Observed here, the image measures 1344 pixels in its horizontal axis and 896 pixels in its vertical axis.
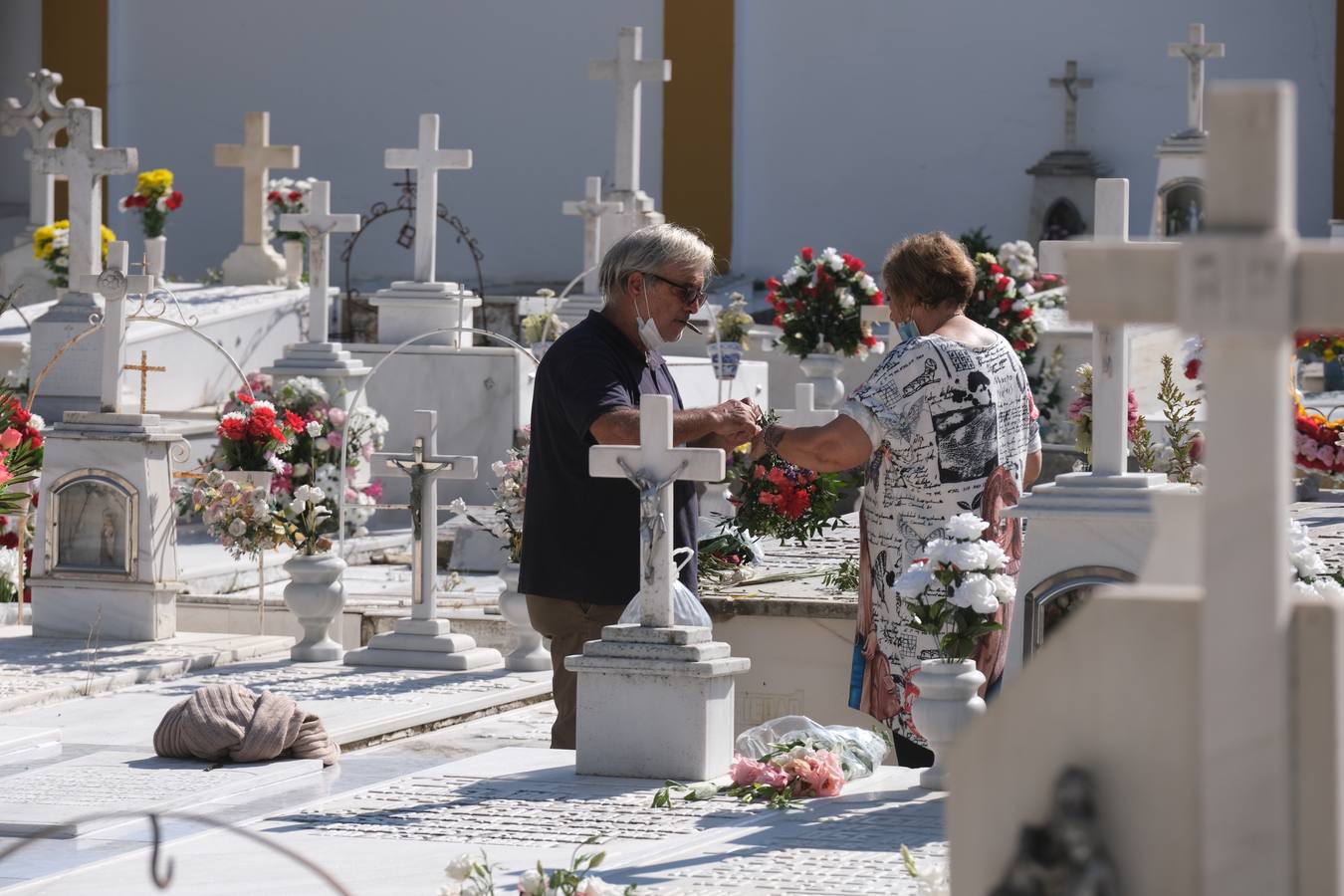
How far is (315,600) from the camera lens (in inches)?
339

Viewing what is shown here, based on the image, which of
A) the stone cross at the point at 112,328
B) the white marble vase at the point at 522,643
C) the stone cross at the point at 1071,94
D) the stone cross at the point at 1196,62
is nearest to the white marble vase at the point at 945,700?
the white marble vase at the point at 522,643

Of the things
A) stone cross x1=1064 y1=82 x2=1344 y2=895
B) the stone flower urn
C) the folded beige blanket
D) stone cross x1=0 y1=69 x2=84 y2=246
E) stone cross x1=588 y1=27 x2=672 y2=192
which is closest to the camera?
stone cross x1=1064 y1=82 x2=1344 y2=895

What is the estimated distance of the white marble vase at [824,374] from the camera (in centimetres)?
1324

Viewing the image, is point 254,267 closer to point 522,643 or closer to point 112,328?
point 112,328

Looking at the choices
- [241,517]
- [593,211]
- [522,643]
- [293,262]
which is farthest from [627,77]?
[522,643]

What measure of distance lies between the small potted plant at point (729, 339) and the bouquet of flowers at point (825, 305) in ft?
1.23

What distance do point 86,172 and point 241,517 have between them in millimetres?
2875

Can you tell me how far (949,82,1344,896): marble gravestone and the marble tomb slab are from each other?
3368 millimetres

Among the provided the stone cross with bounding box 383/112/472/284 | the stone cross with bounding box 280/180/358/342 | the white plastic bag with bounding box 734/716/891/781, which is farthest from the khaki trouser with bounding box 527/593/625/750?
the stone cross with bounding box 280/180/358/342

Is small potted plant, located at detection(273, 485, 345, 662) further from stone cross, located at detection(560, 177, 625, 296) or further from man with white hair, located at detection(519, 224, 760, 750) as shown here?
stone cross, located at detection(560, 177, 625, 296)

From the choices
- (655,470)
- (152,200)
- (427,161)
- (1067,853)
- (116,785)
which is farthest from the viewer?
(152,200)

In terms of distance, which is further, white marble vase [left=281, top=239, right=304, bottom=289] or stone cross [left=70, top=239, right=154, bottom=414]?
white marble vase [left=281, top=239, right=304, bottom=289]

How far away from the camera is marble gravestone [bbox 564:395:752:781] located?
16.6 feet

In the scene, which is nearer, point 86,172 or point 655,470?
point 655,470
